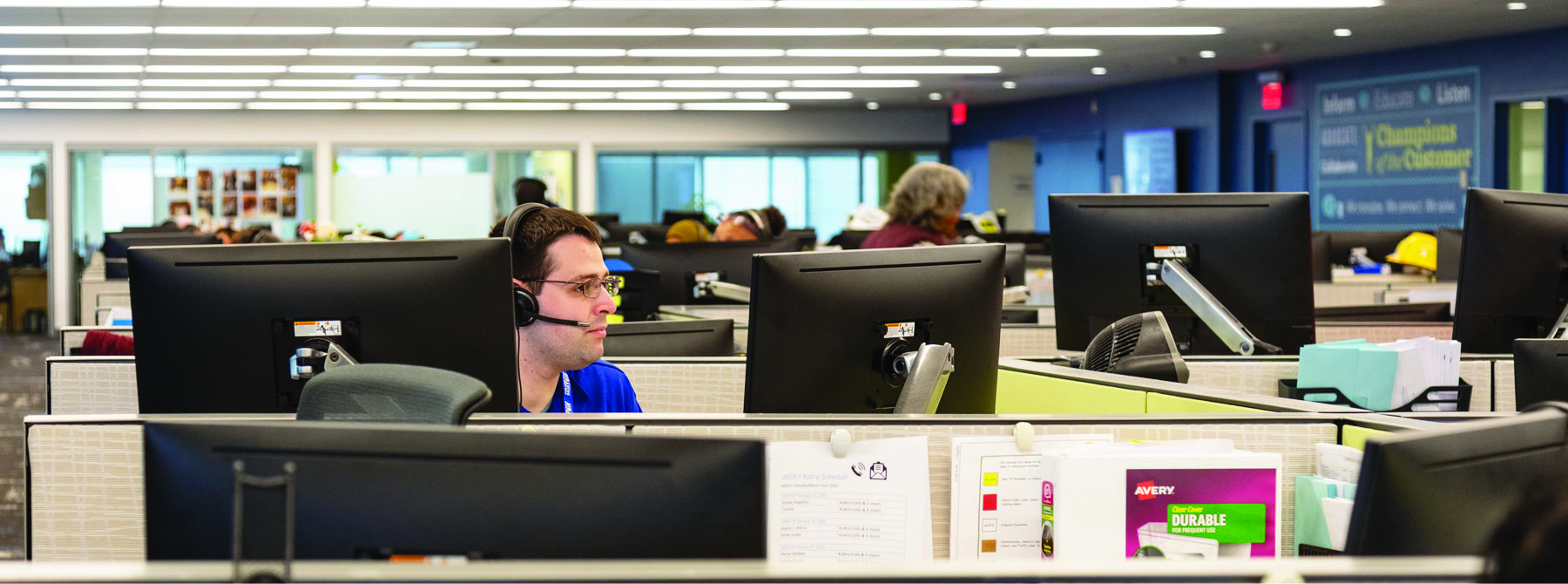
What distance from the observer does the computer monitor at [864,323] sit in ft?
5.56

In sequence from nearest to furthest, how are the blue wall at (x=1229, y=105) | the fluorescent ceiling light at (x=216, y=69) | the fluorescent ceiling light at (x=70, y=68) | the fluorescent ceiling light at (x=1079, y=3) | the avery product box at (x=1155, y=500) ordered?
the avery product box at (x=1155, y=500) < the fluorescent ceiling light at (x=1079, y=3) < the blue wall at (x=1229, y=105) < the fluorescent ceiling light at (x=70, y=68) < the fluorescent ceiling light at (x=216, y=69)

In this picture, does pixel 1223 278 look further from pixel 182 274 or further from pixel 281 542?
pixel 281 542

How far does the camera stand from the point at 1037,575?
2.84 ft

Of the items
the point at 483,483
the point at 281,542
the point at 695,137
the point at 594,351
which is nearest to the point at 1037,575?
the point at 483,483

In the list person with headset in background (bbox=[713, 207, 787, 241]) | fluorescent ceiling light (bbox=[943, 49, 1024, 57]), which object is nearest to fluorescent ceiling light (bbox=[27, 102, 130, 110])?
fluorescent ceiling light (bbox=[943, 49, 1024, 57])

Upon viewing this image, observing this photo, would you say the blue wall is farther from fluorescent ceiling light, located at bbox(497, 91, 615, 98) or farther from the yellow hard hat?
fluorescent ceiling light, located at bbox(497, 91, 615, 98)

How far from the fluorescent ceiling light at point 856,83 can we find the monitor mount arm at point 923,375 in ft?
34.9

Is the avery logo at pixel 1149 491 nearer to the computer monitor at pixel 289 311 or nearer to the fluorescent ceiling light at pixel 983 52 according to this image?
the computer monitor at pixel 289 311

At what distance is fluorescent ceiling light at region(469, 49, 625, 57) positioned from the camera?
9.62m

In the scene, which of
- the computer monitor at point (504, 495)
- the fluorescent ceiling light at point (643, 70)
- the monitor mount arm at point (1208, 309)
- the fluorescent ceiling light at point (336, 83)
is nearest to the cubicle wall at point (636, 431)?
the computer monitor at point (504, 495)

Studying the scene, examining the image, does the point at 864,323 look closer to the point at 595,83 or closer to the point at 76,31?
the point at 76,31

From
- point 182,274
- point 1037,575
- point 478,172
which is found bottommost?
point 1037,575

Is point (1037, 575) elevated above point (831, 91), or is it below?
below

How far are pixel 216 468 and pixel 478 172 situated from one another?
15.4 meters
